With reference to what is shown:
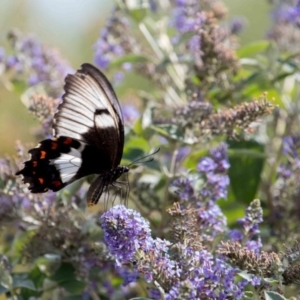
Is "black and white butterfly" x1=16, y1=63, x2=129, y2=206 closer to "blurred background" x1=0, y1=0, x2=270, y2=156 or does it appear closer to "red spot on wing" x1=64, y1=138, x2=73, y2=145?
"red spot on wing" x1=64, y1=138, x2=73, y2=145

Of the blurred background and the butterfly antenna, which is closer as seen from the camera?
the butterfly antenna

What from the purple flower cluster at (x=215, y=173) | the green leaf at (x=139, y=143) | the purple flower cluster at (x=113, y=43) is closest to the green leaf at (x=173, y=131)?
the purple flower cluster at (x=215, y=173)

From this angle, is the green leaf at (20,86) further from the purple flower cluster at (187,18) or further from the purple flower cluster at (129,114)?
the purple flower cluster at (187,18)

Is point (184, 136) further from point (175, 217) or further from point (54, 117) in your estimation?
point (175, 217)

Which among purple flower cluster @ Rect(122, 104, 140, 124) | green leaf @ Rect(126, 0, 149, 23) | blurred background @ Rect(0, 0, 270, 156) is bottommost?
purple flower cluster @ Rect(122, 104, 140, 124)

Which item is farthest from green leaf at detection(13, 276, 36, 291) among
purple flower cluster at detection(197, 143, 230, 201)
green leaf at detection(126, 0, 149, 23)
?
green leaf at detection(126, 0, 149, 23)

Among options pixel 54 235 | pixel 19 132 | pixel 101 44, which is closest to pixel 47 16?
pixel 19 132
